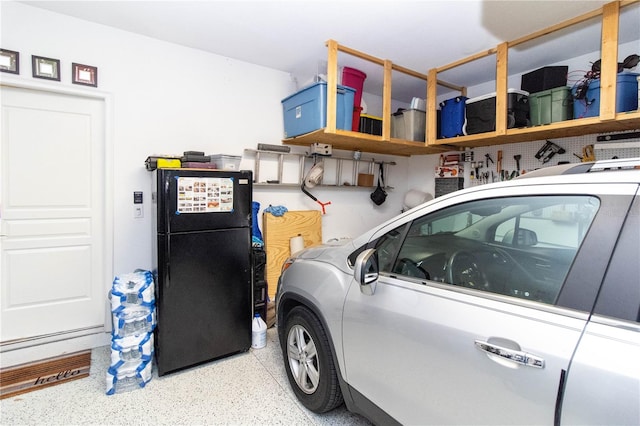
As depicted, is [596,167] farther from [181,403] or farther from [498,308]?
[181,403]

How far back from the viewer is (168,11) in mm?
2451

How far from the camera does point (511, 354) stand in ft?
3.22

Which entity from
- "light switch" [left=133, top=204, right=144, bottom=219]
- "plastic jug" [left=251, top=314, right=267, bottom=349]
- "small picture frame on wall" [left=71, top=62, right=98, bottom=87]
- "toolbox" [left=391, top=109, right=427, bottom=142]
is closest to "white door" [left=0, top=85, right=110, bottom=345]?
"small picture frame on wall" [left=71, top=62, right=98, bottom=87]

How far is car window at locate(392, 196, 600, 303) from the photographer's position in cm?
104

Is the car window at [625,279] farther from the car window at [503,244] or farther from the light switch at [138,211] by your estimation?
the light switch at [138,211]

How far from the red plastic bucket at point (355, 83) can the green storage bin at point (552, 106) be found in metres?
1.59

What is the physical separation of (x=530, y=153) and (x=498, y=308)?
3.05 metres

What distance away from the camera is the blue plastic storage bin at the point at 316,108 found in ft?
9.76

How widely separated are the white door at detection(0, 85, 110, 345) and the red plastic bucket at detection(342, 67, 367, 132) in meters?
2.30

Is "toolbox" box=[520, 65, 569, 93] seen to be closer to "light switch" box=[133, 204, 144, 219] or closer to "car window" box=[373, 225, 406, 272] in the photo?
"car window" box=[373, 225, 406, 272]

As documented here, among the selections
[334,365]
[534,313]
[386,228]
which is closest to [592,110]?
[386,228]

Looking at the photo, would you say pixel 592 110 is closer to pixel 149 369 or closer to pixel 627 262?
pixel 627 262

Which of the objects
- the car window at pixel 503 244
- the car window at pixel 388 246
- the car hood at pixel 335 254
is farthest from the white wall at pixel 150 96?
the car window at pixel 503 244

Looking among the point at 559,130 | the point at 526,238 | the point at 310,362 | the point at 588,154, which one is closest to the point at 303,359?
the point at 310,362
